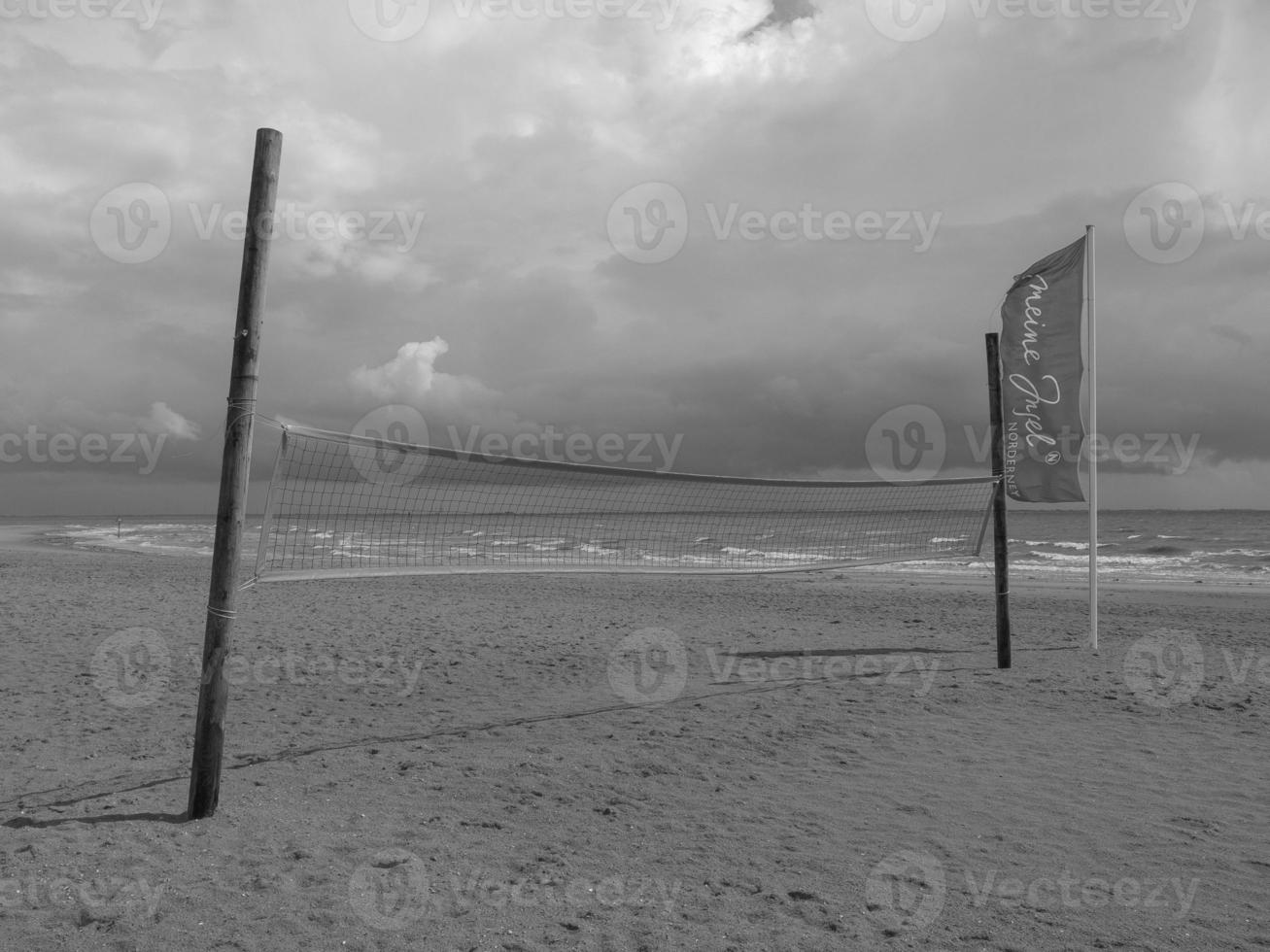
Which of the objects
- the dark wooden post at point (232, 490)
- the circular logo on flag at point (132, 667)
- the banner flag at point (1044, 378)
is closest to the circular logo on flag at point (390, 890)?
the dark wooden post at point (232, 490)

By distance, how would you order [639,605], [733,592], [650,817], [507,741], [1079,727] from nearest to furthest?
[650,817] → [507,741] → [1079,727] → [639,605] → [733,592]

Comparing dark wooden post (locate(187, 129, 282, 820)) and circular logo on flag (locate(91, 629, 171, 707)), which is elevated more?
dark wooden post (locate(187, 129, 282, 820))

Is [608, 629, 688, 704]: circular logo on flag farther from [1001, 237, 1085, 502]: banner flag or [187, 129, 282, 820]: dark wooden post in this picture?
[1001, 237, 1085, 502]: banner flag

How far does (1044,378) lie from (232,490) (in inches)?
270

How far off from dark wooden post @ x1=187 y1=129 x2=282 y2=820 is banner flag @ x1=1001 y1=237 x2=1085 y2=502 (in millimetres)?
6304

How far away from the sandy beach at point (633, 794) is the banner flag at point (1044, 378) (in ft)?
5.75

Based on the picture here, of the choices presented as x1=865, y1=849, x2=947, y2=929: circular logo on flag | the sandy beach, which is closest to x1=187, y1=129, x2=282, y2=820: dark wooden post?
the sandy beach

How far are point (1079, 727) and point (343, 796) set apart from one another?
475cm

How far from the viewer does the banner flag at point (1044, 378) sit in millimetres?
7945

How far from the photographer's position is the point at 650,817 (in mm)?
4371

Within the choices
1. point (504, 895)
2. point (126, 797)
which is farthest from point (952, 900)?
point (126, 797)

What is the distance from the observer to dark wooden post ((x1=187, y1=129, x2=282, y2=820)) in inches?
162

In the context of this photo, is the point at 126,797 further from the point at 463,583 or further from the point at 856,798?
the point at 463,583

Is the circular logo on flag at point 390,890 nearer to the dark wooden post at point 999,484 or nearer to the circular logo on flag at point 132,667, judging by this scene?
the circular logo on flag at point 132,667
